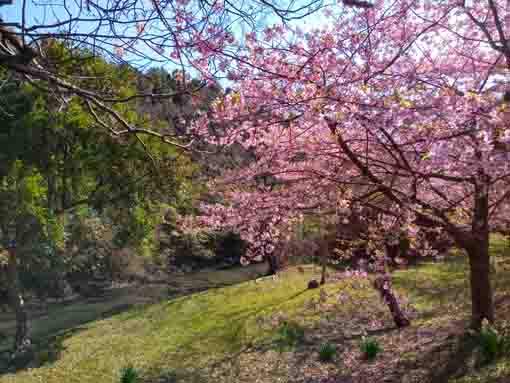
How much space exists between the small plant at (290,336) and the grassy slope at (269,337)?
15 cm

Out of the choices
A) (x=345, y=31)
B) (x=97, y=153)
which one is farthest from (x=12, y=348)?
(x=345, y=31)

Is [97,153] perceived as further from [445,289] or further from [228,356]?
[445,289]

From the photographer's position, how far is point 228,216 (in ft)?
23.5

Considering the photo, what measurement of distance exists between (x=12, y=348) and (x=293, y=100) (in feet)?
35.8

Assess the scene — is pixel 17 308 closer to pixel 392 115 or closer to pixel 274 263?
pixel 274 263

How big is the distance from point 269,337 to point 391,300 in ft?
8.10

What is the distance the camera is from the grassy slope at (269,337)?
263 inches

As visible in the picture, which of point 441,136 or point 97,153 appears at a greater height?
point 97,153

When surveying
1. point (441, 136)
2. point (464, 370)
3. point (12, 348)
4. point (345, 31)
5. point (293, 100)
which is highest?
point (345, 31)

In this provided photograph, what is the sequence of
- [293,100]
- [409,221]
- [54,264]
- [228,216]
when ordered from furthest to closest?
[54,264] < [228,216] < [409,221] < [293,100]

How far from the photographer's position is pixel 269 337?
913cm

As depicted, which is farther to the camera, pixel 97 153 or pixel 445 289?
pixel 97 153

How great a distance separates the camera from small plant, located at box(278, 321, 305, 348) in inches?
334

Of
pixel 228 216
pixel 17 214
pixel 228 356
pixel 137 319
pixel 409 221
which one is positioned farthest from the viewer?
pixel 137 319
